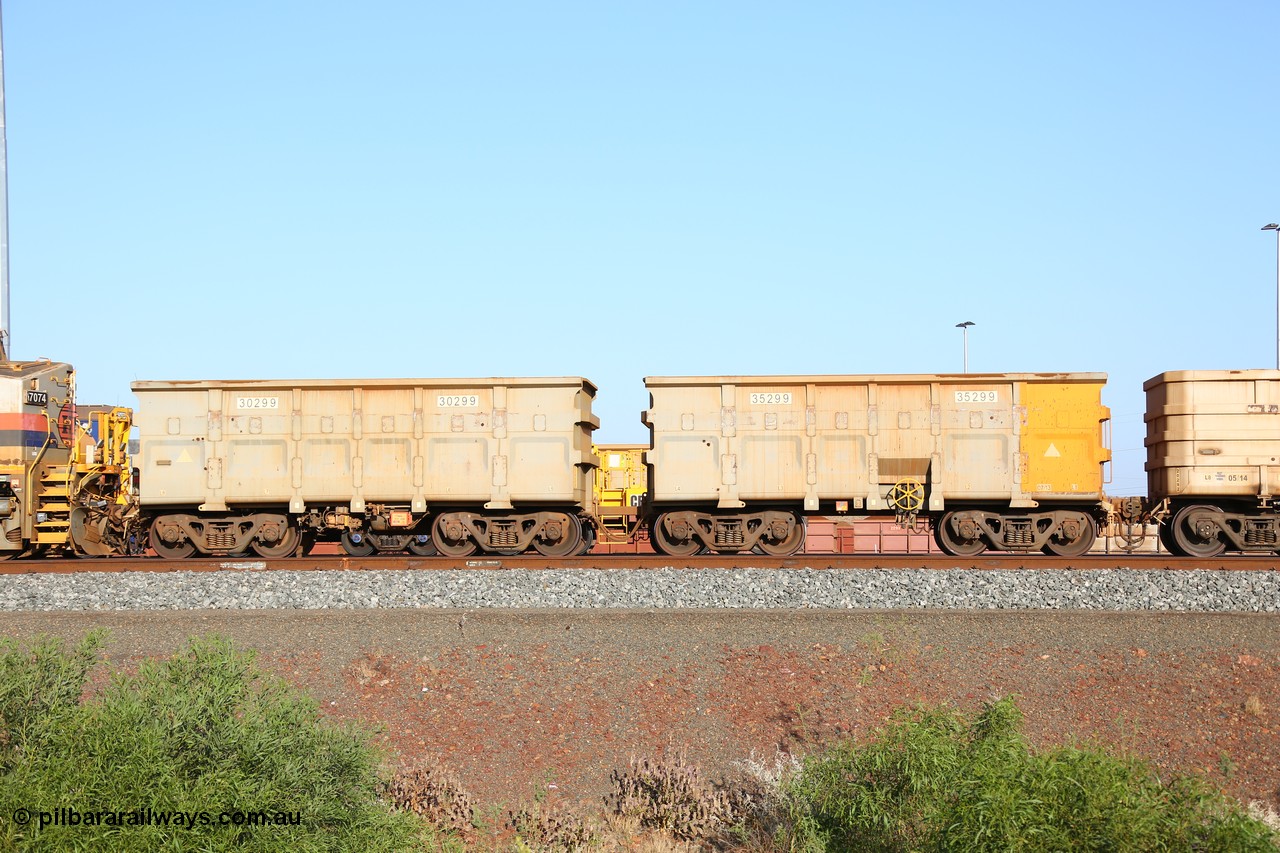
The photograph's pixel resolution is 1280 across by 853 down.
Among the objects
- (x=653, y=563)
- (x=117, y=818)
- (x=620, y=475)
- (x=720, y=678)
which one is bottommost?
(x=720, y=678)

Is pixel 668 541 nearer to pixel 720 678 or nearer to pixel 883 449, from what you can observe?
pixel 883 449

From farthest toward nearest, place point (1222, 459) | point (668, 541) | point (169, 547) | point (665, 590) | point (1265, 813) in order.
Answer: point (169, 547) → point (668, 541) → point (1222, 459) → point (665, 590) → point (1265, 813)

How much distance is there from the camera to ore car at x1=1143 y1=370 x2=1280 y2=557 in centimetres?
1560

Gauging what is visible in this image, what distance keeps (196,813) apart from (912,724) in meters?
4.16

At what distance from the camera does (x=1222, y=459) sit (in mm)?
15656

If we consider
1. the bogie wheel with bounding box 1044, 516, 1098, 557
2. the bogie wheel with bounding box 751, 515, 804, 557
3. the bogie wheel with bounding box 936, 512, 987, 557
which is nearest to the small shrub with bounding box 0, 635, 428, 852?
the bogie wheel with bounding box 751, 515, 804, 557

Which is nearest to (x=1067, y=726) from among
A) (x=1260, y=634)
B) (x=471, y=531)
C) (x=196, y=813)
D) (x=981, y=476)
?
(x=1260, y=634)

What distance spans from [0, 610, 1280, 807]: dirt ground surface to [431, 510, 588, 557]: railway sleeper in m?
6.09

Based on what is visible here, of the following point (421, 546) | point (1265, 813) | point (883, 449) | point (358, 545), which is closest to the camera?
point (1265, 813)

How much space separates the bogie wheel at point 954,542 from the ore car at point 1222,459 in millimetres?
2944

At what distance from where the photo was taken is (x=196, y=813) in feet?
15.2

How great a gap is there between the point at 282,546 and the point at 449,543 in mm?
2913

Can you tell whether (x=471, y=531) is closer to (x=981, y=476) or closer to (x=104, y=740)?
(x=981, y=476)

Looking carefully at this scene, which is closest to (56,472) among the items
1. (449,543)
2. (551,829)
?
(449,543)
